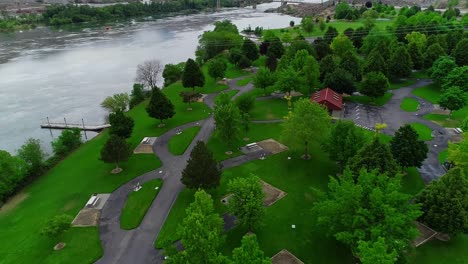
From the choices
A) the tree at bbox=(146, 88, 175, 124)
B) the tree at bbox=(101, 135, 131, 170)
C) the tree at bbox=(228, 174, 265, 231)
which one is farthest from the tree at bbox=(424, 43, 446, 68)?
the tree at bbox=(101, 135, 131, 170)

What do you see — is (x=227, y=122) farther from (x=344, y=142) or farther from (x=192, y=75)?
(x=192, y=75)

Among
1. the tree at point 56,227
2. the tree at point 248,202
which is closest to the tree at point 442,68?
the tree at point 248,202

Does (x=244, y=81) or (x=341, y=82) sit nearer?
(x=341, y=82)

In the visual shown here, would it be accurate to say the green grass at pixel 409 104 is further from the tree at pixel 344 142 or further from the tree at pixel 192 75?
the tree at pixel 192 75

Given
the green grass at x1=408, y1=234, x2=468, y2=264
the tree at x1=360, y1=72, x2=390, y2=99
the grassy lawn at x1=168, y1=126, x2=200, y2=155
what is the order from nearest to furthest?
the green grass at x1=408, y1=234, x2=468, y2=264, the grassy lawn at x1=168, y1=126, x2=200, y2=155, the tree at x1=360, y1=72, x2=390, y2=99

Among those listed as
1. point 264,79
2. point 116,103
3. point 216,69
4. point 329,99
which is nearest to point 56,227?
point 116,103

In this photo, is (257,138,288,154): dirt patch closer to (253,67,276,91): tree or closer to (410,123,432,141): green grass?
(253,67,276,91): tree
